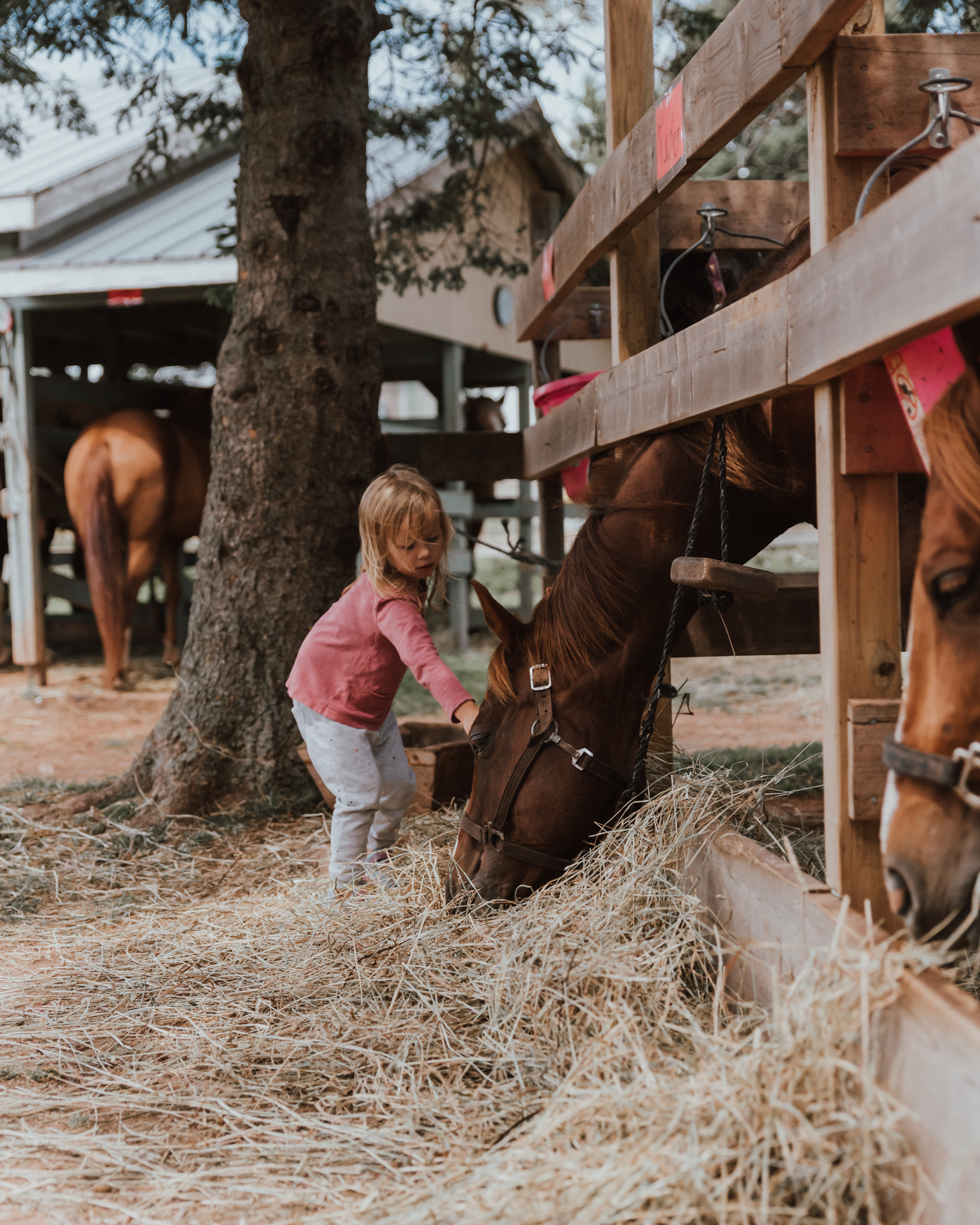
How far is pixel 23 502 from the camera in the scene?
7.75 m

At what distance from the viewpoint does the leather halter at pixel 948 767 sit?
1.39m

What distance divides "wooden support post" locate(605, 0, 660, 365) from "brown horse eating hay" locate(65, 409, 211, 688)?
4.55 metres

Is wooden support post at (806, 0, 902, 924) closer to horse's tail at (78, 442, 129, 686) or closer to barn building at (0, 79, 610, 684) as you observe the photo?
barn building at (0, 79, 610, 684)

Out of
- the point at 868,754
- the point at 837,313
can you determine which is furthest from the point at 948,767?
the point at 837,313

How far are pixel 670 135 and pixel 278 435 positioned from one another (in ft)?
6.75

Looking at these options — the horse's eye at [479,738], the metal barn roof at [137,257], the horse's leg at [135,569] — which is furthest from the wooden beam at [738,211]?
the horse's leg at [135,569]

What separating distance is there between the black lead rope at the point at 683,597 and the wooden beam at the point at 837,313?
0.12 metres

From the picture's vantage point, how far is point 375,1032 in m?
2.15

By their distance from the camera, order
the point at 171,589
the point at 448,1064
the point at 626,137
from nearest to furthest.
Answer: the point at 448,1064 → the point at 626,137 → the point at 171,589

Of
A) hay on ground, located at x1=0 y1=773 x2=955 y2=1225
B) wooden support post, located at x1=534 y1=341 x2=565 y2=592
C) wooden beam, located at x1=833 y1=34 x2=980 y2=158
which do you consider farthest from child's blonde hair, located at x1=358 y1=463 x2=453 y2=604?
wooden beam, located at x1=833 y1=34 x2=980 y2=158

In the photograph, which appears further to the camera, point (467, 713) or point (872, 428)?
point (467, 713)

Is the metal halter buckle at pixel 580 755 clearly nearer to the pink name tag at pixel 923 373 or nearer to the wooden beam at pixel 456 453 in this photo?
the pink name tag at pixel 923 373

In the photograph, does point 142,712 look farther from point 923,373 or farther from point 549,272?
point 923,373

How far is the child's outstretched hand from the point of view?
2.72 m
